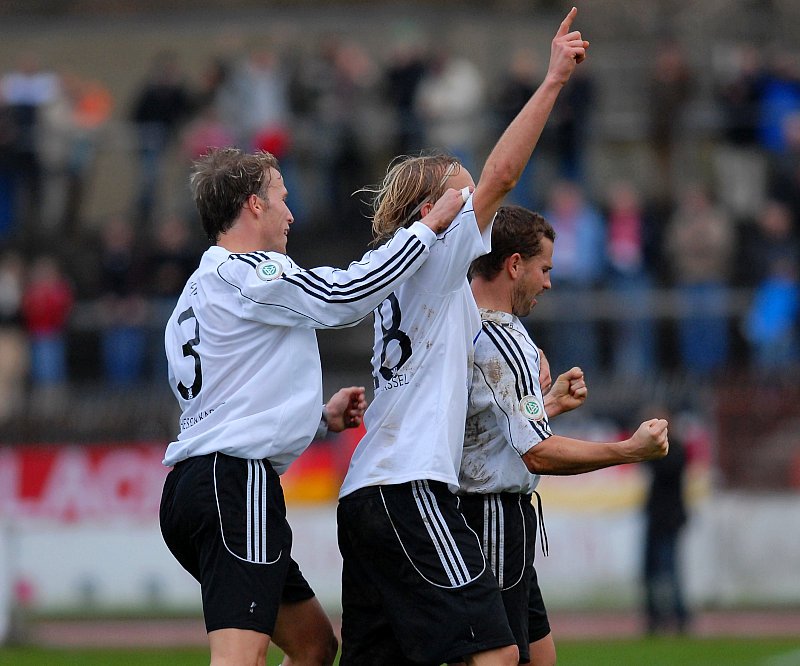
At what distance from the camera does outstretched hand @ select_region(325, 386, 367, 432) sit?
21.2ft

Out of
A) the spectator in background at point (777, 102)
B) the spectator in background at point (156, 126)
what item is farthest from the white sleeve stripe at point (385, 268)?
the spectator in background at point (156, 126)

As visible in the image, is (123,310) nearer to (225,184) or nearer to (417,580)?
(225,184)

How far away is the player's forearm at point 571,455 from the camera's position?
560 centimetres

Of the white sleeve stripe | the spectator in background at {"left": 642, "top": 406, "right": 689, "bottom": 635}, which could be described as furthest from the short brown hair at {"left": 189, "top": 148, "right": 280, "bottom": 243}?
the spectator in background at {"left": 642, "top": 406, "right": 689, "bottom": 635}

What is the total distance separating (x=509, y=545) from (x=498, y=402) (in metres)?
0.60

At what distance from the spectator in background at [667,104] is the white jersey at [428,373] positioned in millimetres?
13624

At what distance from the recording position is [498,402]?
5.78 metres

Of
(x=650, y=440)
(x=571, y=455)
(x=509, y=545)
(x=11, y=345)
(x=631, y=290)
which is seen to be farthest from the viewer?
(x=11, y=345)

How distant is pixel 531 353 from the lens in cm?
591

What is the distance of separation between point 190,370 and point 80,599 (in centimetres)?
1102

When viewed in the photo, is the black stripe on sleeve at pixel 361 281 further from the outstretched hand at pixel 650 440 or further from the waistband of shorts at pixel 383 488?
the outstretched hand at pixel 650 440

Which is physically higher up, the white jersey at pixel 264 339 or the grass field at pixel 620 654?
the white jersey at pixel 264 339

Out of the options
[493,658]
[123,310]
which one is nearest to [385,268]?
[493,658]

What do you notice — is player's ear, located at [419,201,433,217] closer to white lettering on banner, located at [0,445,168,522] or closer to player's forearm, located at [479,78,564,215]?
player's forearm, located at [479,78,564,215]
